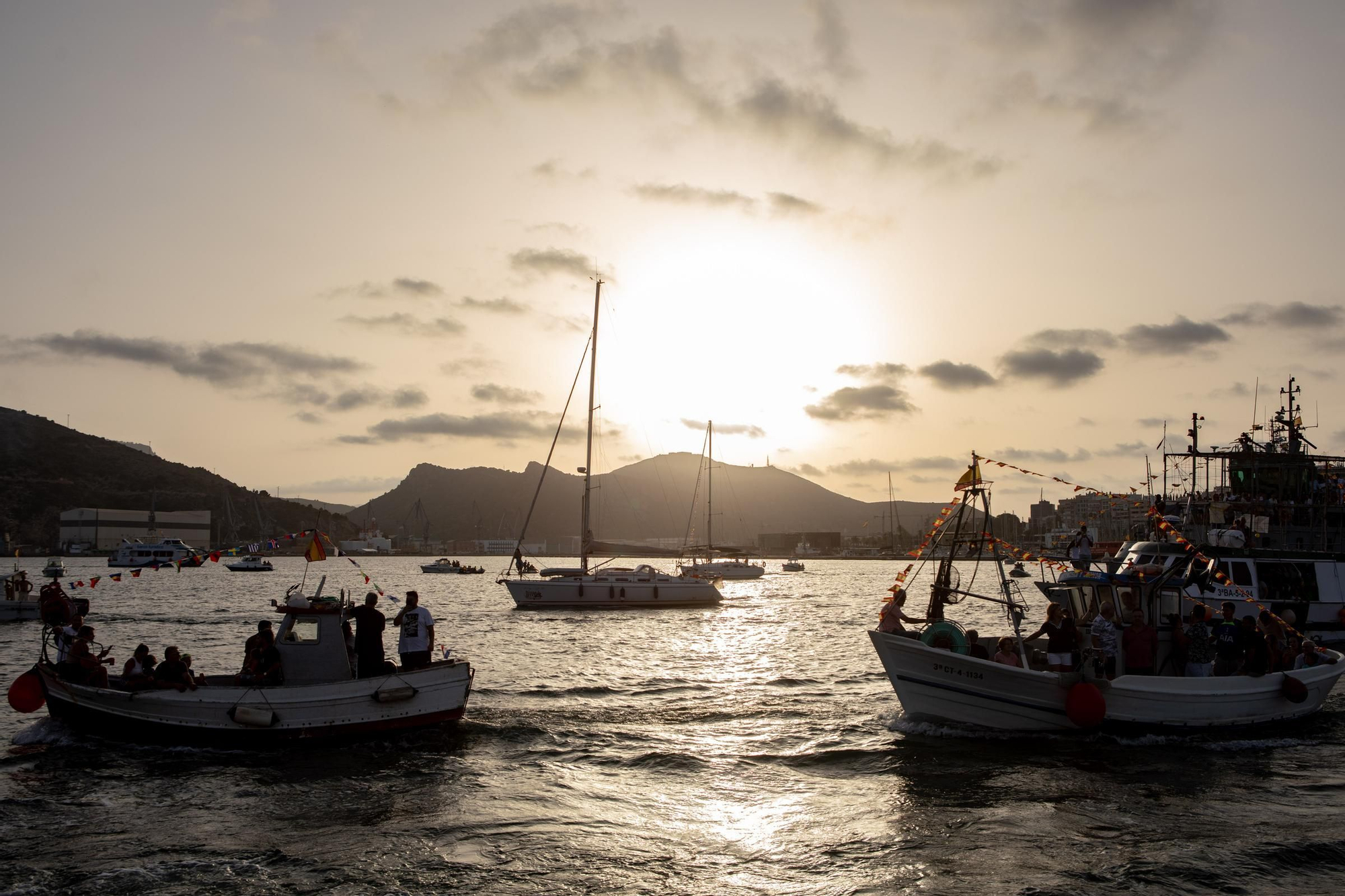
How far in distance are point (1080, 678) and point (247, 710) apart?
16.4 metres

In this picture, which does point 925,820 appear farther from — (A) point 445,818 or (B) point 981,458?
(B) point 981,458

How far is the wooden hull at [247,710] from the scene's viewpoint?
18109mm

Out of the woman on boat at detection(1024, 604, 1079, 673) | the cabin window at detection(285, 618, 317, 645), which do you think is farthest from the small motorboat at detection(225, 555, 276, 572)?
the woman on boat at detection(1024, 604, 1079, 673)

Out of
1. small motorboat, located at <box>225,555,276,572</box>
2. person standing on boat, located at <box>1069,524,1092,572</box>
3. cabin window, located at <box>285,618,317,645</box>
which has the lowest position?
small motorboat, located at <box>225,555,276,572</box>

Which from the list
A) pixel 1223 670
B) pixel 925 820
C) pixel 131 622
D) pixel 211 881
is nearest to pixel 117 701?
pixel 211 881

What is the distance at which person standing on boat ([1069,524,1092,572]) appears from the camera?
69.5 ft

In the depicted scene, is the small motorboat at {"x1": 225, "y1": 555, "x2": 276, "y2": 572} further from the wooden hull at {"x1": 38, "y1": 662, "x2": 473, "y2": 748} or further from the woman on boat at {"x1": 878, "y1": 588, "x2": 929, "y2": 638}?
the woman on boat at {"x1": 878, "y1": 588, "x2": 929, "y2": 638}

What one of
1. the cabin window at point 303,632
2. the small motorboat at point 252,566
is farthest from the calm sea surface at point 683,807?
the small motorboat at point 252,566

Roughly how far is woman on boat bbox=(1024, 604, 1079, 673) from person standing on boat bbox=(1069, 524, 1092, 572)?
2.63 m

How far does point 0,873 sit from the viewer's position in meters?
11.7

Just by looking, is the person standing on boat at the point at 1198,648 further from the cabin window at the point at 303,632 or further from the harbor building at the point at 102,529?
the harbor building at the point at 102,529

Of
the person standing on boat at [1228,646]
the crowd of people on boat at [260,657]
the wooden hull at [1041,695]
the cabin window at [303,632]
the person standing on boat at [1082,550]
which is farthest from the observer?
the person standing on boat at [1082,550]

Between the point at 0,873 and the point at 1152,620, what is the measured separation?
2091cm

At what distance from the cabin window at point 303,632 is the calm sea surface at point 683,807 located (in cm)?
223
